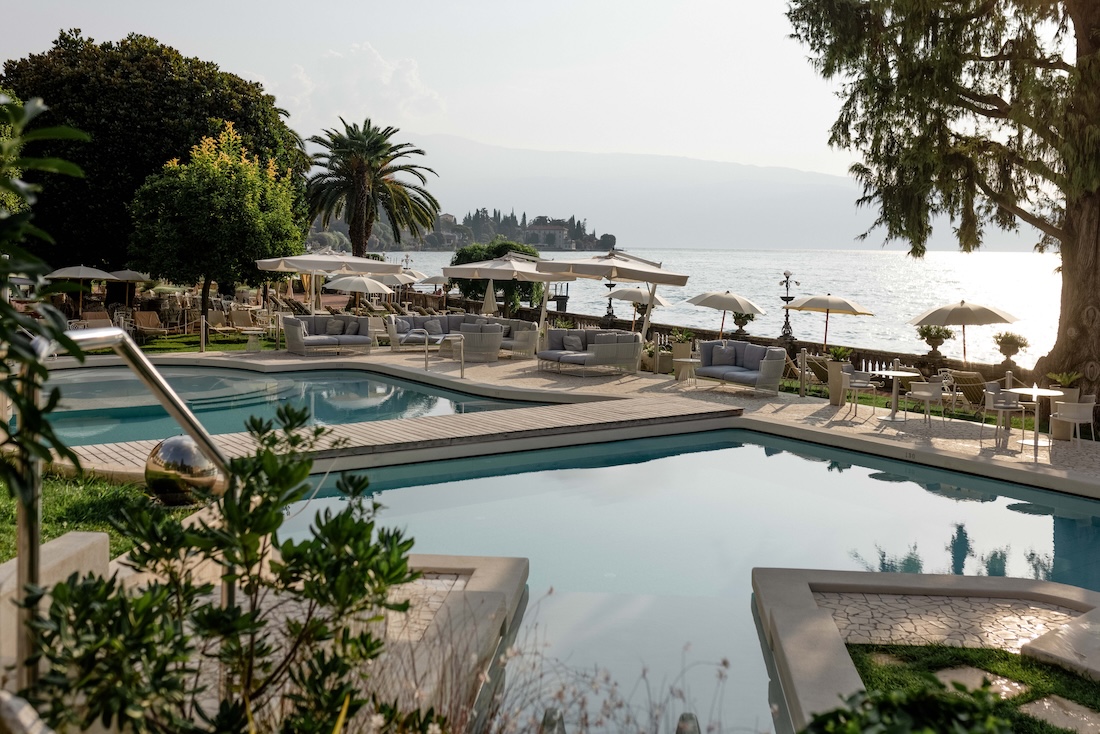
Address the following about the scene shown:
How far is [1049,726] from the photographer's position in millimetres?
4086

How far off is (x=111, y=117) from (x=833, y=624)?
91.8ft

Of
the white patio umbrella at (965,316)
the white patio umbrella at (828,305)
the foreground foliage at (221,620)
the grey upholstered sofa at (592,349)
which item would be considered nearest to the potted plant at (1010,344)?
the white patio umbrella at (965,316)

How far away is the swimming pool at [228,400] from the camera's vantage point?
12961 millimetres

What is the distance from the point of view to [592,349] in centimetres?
1669

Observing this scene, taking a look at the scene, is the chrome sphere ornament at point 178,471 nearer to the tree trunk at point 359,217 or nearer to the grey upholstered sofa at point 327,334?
the grey upholstered sofa at point 327,334

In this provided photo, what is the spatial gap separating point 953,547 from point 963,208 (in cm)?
938

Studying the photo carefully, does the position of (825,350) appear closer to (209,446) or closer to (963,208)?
(963,208)

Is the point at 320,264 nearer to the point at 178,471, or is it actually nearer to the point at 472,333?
the point at 472,333

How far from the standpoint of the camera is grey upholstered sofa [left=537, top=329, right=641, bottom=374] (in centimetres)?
1677

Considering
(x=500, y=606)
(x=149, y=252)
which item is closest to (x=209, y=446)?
(x=500, y=606)

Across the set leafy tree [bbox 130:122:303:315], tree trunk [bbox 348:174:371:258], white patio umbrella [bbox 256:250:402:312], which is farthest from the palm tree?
white patio umbrella [bbox 256:250:402:312]

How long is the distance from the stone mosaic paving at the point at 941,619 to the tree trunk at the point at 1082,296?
32.7 feet

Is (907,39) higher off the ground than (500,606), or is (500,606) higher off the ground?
(907,39)

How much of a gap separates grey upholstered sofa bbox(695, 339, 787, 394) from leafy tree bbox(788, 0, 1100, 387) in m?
3.21
